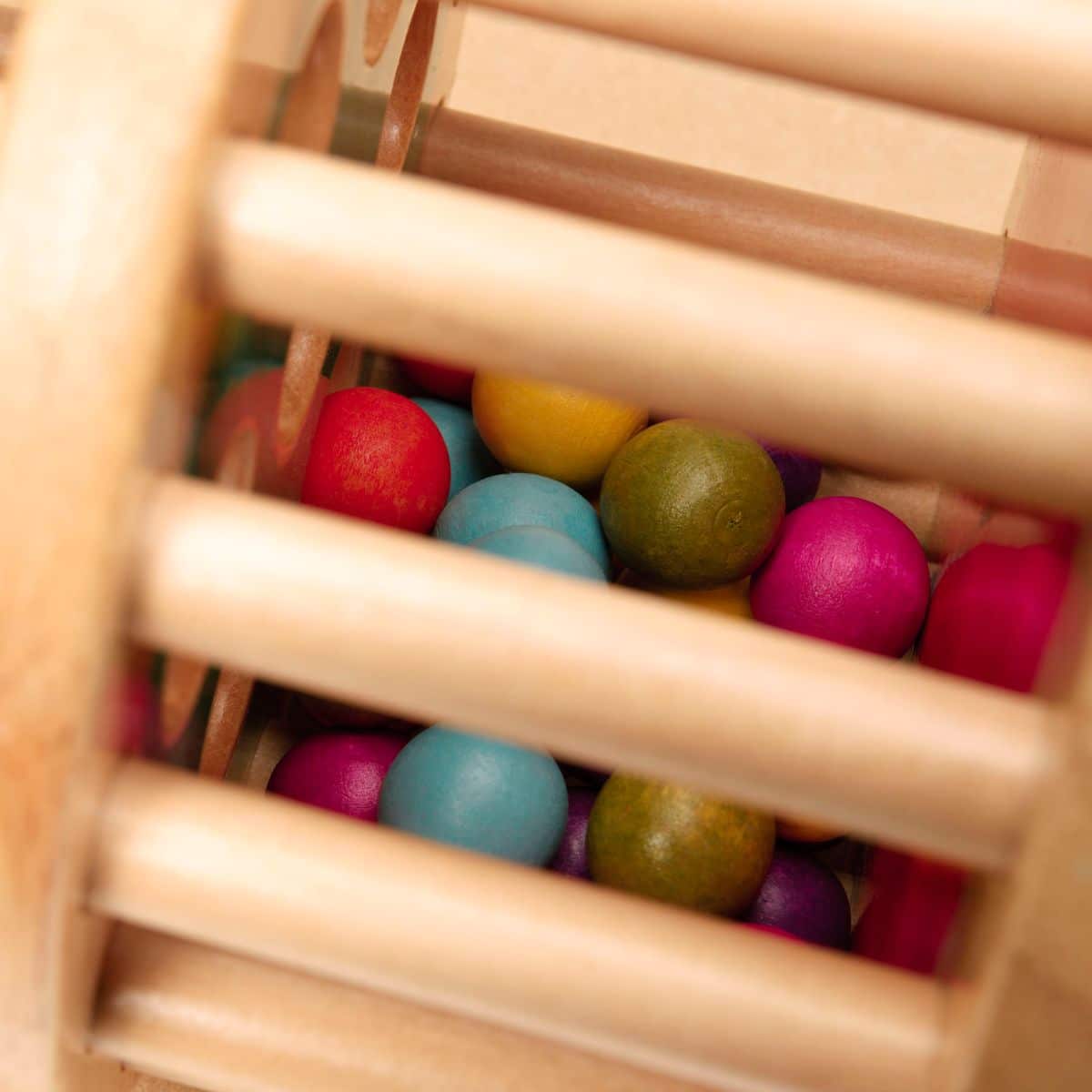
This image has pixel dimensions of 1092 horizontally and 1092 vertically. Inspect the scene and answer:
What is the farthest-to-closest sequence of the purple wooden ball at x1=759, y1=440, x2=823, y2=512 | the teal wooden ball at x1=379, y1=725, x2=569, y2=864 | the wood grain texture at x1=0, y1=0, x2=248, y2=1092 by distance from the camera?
1. the purple wooden ball at x1=759, y1=440, x2=823, y2=512
2. the teal wooden ball at x1=379, y1=725, x2=569, y2=864
3. the wood grain texture at x1=0, y1=0, x2=248, y2=1092

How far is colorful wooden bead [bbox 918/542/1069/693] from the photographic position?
1.06 ft

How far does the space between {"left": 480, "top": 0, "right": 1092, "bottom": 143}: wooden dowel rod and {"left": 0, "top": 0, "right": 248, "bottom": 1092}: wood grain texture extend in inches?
3.3

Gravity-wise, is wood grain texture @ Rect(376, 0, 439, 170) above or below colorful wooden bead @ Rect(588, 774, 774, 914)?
above

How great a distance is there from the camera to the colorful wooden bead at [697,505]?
52 centimetres

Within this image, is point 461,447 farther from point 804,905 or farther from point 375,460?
point 804,905

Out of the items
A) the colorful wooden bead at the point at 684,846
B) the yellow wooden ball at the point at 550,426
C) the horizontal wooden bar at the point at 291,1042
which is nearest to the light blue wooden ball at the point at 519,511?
the yellow wooden ball at the point at 550,426

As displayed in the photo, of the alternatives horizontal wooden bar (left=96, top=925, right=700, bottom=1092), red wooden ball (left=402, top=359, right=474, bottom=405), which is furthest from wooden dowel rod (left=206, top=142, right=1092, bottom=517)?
red wooden ball (left=402, top=359, right=474, bottom=405)

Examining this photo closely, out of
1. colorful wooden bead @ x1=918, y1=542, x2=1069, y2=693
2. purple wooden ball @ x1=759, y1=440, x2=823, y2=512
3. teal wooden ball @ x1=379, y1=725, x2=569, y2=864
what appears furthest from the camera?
purple wooden ball @ x1=759, y1=440, x2=823, y2=512

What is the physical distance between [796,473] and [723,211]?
12cm

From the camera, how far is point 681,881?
0.48 metres

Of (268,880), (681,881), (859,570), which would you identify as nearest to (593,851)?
(681,881)

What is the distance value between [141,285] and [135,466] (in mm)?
29

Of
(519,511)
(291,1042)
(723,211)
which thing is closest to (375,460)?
(519,511)

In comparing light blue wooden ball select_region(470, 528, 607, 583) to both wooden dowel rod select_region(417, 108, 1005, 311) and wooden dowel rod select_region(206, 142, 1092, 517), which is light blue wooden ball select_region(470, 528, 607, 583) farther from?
wooden dowel rod select_region(206, 142, 1092, 517)
